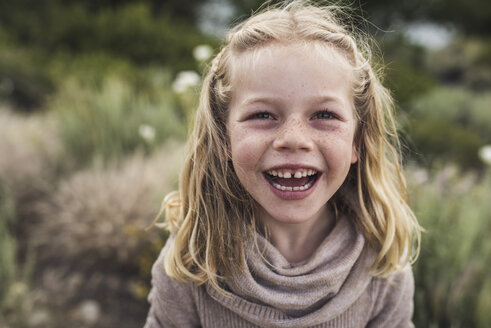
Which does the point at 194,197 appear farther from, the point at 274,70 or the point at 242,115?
the point at 274,70

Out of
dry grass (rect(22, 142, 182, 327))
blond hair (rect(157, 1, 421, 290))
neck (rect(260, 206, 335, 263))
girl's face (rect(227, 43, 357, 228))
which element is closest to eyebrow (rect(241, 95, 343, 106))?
girl's face (rect(227, 43, 357, 228))

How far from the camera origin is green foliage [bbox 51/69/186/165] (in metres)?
4.03

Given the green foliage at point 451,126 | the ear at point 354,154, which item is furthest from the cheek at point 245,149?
the green foliage at point 451,126

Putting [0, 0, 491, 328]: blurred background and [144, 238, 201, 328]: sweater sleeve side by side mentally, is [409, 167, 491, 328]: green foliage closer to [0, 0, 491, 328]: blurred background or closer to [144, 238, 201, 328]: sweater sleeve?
[0, 0, 491, 328]: blurred background

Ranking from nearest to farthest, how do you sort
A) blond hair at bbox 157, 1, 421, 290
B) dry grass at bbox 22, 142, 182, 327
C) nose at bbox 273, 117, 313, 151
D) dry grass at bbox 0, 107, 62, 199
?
nose at bbox 273, 117, 313, 151 → blond hair at bbox 157, 1, 421, 290 → dry grass at bbox 22, 142, 182, 327 → dry grass at bbox 0, 107, 62, 199

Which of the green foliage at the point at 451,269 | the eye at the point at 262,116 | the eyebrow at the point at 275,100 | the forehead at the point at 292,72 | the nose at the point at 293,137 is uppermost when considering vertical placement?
the forehead at the point at 292,72

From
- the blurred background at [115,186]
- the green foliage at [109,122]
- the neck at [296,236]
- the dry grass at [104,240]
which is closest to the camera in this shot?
the neck at [296,236]

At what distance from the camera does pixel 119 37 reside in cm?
792

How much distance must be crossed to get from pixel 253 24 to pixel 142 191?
6.51 ft

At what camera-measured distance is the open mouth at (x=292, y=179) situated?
1328mm

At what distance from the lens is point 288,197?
1343 millimetres

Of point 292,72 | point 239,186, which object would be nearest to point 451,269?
point 239,186

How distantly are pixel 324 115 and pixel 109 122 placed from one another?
3.17m

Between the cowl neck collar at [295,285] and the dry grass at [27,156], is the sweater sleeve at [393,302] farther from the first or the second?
the dry grass at [27,156]
